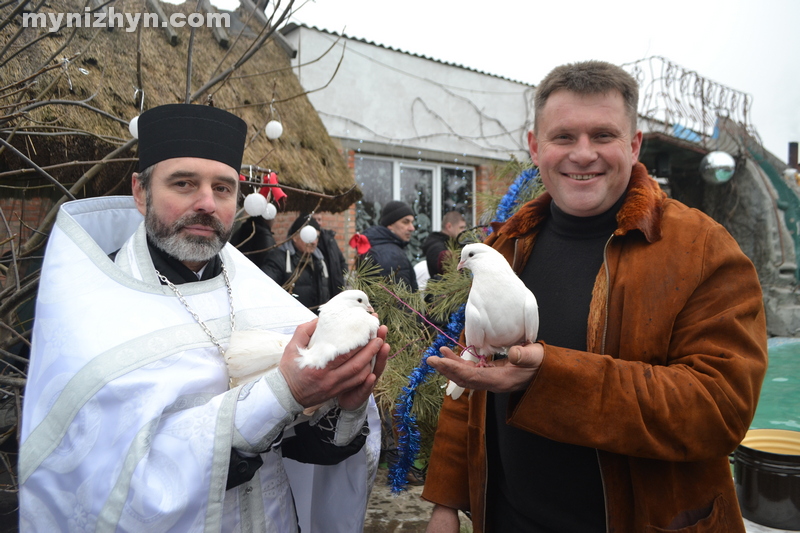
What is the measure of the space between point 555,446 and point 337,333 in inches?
32.7

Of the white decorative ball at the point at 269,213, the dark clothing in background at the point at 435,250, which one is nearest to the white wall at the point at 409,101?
the dark clothing in background at the point at 435,250

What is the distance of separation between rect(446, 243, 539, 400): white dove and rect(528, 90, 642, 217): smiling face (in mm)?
375

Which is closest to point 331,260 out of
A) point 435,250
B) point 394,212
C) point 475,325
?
point 394,212

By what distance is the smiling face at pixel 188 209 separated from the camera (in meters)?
1.80

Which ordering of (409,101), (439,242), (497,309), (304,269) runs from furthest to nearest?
(409,101)
(439,242)
(304,269)
(497,309)

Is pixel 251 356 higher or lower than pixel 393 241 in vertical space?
lower

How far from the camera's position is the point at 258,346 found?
1646 mm

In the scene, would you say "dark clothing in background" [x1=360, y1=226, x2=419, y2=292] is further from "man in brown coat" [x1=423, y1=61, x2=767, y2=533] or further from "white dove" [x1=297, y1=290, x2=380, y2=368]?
"white dove" [x1=297, y1=290, x2=380, y2=368]

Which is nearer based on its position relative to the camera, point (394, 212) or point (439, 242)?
point (439, 242)

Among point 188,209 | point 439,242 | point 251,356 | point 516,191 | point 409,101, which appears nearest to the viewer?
point 251,356

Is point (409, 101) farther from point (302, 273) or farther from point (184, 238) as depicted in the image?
point (184, 238)

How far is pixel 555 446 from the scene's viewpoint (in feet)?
5.52

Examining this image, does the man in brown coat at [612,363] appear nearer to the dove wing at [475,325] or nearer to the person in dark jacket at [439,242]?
the dove wing at [475,325]

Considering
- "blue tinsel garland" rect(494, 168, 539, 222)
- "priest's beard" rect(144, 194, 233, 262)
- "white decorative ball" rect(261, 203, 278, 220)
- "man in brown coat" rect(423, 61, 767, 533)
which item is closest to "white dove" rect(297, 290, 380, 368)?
"man in brown coat" rect(423, 61, 767, 533)
